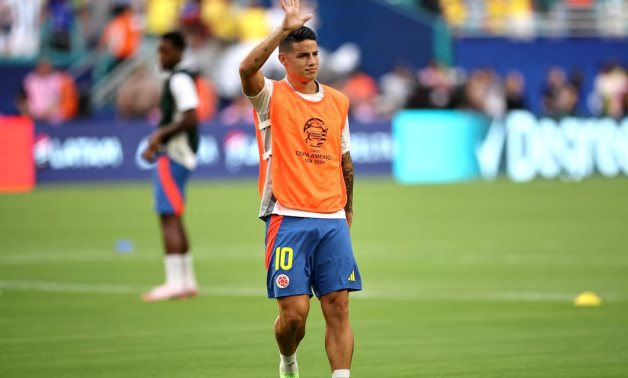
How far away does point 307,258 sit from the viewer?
8289 mm

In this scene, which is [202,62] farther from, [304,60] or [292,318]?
[292,318]

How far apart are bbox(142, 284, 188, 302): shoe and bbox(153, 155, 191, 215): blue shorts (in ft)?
2.49

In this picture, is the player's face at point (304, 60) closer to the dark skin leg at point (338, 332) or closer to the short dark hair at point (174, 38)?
the dark skin leg at point (338, 332)

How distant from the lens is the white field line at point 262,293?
13859 millimetres

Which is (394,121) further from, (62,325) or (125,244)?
(62,325)

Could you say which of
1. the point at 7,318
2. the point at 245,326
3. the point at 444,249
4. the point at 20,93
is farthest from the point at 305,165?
the point at 20,93

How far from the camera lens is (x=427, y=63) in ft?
134

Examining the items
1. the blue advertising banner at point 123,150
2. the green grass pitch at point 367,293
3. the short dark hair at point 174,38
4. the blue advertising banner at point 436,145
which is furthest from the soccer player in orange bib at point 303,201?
the blue advertising banner at point 436,145

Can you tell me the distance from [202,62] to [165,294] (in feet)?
72.4

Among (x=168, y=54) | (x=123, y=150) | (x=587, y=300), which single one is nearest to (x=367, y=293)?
(x=587, y=300)

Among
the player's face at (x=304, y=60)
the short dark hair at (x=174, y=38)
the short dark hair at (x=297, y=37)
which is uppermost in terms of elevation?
the short dark hair at (x=174, y=38)

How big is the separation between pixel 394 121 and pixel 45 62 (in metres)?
8.25

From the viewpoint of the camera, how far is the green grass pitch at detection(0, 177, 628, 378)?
1027 cm

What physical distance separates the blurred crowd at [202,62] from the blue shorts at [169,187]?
61.5 ft
